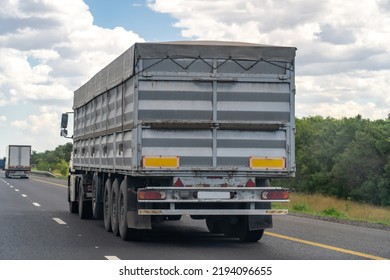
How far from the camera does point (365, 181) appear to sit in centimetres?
6944

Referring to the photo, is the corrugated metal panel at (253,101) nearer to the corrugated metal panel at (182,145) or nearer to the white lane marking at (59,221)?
the corrugated metal panel at (182,145)

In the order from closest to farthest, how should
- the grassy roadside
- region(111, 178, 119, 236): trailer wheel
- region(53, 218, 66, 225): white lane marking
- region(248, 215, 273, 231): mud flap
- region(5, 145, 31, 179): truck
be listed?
region(248, 215, 273, 231): mud flap
region(111, 178, 119, 236): trailer wheel
region(53, 218, 66, 225): white lane marking
the grassy roadside
region(5, 145, 31, 179): truck

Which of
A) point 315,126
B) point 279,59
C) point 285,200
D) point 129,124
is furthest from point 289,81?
point 315,126

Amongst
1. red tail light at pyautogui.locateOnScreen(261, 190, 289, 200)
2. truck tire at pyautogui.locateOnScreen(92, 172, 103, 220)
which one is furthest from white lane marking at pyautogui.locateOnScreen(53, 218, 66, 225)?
red tail light at pyautogui.locateOnScreen(261, 190, 289, 200)

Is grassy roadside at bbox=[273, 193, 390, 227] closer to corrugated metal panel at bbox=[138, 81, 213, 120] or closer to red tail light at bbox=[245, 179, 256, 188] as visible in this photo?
red tail light at bbox=[245, 179, 256, 188]

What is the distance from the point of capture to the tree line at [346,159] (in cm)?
6850

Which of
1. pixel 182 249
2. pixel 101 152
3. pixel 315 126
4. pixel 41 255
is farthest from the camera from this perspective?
pixel 315 126

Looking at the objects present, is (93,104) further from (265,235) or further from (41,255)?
(41,255)

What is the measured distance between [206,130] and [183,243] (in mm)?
2012

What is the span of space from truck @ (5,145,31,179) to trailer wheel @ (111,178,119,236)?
56.2m

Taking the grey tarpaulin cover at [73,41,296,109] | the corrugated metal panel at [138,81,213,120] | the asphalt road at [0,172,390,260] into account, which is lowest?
the asphalt road at [0,172,390,260]

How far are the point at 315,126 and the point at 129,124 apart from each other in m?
82.8

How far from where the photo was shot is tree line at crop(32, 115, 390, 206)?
68.5 metres

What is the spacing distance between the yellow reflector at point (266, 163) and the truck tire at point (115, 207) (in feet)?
8.88
